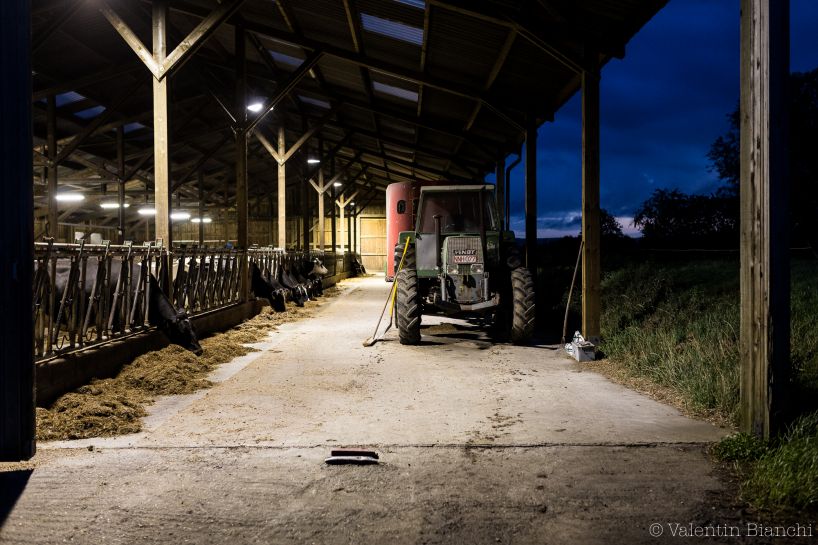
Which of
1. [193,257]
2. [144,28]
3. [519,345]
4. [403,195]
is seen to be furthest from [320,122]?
[519,345]

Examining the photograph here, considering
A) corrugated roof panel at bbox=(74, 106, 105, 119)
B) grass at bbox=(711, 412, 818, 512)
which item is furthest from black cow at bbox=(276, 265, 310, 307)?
grass at bbox=(711, 412, 818, 512)

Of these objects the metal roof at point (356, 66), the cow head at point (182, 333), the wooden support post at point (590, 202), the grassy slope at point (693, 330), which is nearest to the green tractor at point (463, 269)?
the wooden support post at point (590, 202)

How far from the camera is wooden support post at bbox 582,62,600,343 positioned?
793 centimetres

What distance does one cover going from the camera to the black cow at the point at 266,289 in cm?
1330

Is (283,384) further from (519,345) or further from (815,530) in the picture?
(815,530)

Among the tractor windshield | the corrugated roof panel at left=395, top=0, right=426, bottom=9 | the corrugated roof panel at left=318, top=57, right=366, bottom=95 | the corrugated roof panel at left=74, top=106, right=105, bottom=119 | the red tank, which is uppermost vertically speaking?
the corrugated roof panel at left=318, top=57, right=366, bottom=95

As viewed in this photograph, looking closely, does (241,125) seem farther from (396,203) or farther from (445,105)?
(396,203)

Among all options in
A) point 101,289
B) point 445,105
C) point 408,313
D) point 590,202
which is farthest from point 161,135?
point 445,105

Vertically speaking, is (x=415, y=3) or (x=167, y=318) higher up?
(x=415, y=3)

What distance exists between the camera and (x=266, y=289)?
13.5 m

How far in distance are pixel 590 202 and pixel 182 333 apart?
18.3 ft

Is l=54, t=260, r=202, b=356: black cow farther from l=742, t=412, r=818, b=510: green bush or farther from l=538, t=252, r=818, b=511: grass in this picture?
l=742, t=412, r=818, b=510: green bush

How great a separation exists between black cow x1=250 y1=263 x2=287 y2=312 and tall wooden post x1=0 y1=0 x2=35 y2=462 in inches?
383

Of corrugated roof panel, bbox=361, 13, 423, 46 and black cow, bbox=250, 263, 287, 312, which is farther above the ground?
corrugated roof panel, bbox=361, 13, 423, 46
